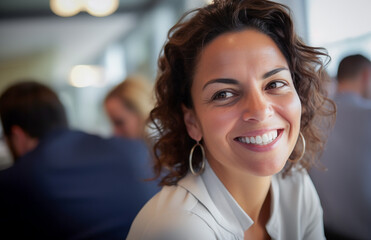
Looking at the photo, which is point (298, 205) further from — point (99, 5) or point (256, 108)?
point (99, 5)

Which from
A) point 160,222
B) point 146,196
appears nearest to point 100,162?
point 146,196

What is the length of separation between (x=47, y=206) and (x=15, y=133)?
0.42m

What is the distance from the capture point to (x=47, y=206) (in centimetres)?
130

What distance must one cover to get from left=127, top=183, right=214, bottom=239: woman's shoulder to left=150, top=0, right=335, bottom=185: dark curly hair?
0.42 feet

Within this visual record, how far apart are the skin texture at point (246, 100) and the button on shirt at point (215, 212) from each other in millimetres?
126

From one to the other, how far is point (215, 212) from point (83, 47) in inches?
177

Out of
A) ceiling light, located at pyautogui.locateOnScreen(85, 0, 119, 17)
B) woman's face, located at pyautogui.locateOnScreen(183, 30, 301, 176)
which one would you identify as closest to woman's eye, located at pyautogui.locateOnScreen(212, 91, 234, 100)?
woman's face, located at pyautogui.locateOnScreen(183, 30, 301, 176)

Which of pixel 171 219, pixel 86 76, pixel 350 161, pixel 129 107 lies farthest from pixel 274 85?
pixel 86 76

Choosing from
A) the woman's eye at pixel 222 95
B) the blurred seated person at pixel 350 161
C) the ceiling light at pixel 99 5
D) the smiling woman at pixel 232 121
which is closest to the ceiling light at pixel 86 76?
the ceiling light at pixel 99 5

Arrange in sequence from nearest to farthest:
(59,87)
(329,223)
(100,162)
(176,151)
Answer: (176,151), (100,162), (329,223), (59,87)

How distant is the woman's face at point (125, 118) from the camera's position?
2357 millimetres

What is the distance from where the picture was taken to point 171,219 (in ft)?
2.67

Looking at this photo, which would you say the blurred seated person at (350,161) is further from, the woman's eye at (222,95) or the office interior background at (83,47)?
the office interior background at (83,47)

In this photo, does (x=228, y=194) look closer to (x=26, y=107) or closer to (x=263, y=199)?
(x=263, y=199)
